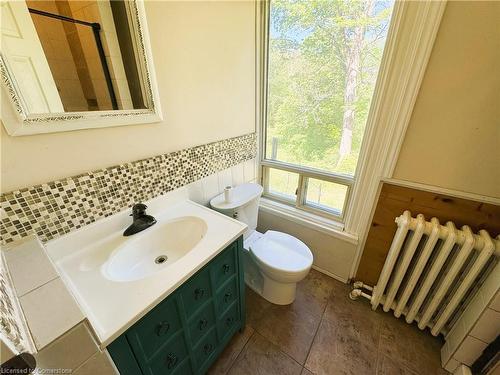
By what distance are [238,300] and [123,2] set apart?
1.47 meters

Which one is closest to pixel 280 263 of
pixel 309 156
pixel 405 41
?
pixel 309 156

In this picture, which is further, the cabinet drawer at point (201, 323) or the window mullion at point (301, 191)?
the window mullion at point (301, 191)

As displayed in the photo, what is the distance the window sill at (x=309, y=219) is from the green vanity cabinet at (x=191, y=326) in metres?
0.75

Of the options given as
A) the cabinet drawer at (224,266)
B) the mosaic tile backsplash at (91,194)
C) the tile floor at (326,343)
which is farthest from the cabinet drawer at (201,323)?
the mosaic tile backsplash at (91,194)

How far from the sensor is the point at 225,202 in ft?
4.26

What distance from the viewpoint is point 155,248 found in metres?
1.01

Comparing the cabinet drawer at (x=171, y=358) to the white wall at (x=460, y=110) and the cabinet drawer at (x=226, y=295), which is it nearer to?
the cabinet drawer at (x=226, y=295)

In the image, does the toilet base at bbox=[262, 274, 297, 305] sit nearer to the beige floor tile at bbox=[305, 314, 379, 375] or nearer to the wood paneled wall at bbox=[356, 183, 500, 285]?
the beige floor tile at bbox=[305, 314, 379, 375]

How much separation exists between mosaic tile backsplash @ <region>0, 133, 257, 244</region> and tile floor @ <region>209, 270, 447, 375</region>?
1.01 m

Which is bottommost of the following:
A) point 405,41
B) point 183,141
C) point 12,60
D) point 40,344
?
point 40,344

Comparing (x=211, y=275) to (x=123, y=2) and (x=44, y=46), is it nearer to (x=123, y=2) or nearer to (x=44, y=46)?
(x=44, y=46)

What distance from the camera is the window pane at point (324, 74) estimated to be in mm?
1183

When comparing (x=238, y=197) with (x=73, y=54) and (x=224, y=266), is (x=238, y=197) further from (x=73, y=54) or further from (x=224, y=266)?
(x=73, y=54)

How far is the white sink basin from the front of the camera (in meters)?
0.86
